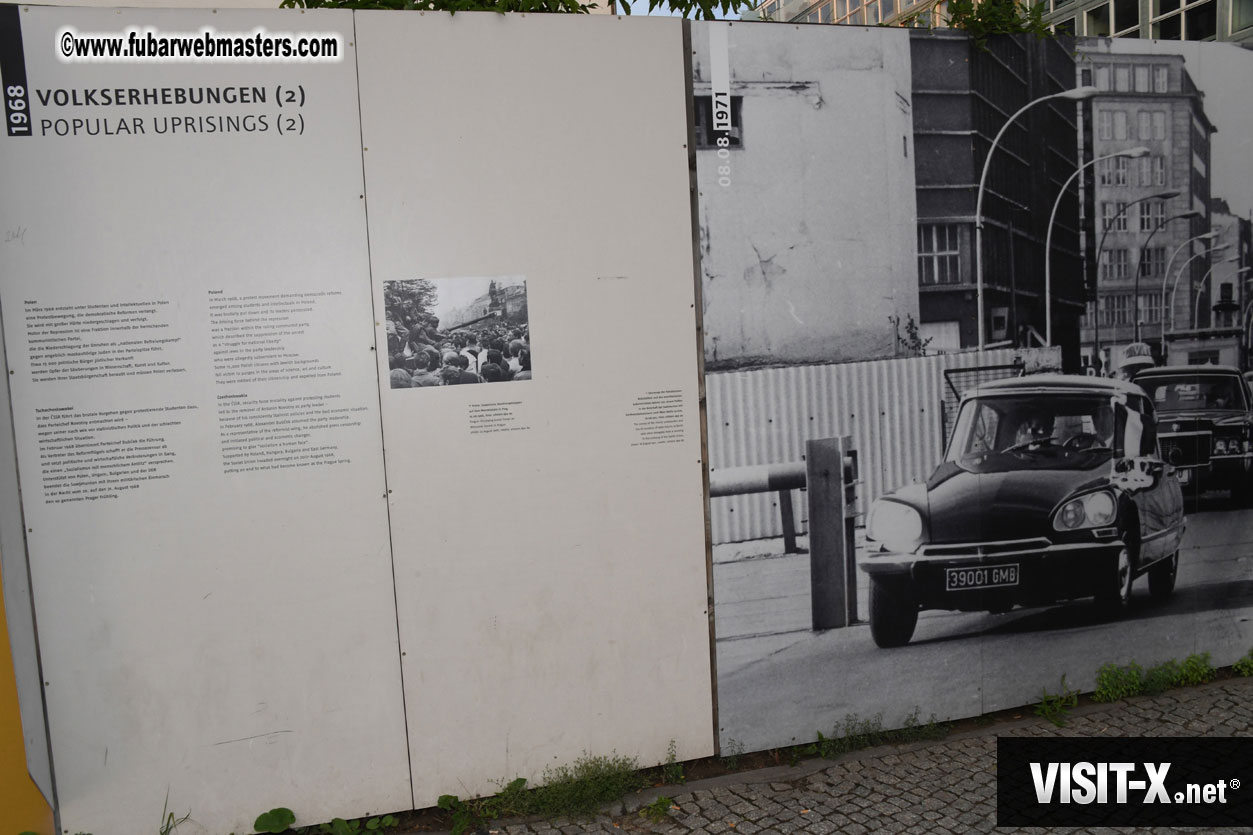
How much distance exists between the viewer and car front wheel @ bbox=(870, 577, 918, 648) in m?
4.72

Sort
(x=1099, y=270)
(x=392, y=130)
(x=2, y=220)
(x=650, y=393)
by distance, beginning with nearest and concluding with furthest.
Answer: (x=2, y=220) → (x=392, y=130) → (x=650, y=393) → (x=1099, y=270)

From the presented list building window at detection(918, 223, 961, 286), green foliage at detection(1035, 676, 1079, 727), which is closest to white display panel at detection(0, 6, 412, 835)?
building window at detection(918, 223, 961, 286)

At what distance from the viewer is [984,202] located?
478cm

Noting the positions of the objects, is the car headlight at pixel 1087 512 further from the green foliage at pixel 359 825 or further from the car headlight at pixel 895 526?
the green foliage at pixel 359 825

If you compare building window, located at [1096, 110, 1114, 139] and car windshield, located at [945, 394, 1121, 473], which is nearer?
car windshield, located at [945, 394, 1121, 473]

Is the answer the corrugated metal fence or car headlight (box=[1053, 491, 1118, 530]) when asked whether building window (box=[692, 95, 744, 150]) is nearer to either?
the corrugated metal fence

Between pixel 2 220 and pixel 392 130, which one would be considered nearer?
pixel 2 220

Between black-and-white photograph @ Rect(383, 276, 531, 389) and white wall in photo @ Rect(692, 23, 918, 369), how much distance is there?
871mm

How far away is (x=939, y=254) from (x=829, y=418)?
96 cm

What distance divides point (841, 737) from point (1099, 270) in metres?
2.70

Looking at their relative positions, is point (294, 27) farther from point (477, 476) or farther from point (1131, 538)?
point (1131, 538)

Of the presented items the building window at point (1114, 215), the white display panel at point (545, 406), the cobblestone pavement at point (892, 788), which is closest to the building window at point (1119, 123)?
the building window at point (1114, 215)

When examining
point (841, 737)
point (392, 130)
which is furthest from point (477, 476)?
point (841, 737)

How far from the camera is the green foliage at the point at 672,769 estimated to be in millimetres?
4477
